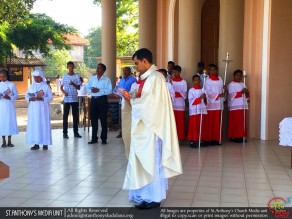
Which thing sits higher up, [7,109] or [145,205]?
[7,109]

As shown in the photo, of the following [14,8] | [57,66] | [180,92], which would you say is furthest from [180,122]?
[57,66]

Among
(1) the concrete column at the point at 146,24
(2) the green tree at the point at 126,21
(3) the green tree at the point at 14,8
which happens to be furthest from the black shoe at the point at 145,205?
(2) the green tree at the point at 126,21

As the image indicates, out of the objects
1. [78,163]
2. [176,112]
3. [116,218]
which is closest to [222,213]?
[116,218]

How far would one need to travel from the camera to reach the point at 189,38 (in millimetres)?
10664

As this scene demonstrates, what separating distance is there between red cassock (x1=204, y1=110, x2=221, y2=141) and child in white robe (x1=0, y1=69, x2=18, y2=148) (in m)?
4.33

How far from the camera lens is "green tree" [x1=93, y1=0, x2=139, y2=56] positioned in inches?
950

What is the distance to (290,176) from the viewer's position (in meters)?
7.04

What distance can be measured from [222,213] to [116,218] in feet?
4.00

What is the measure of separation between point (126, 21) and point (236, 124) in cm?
1645

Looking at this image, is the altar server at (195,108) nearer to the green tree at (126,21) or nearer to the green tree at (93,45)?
the green tree at (126,21)

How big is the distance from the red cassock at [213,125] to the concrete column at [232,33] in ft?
3.43

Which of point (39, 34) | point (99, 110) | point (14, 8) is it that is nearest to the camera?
point (99, 110)

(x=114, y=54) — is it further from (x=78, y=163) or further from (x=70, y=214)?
(x=70, y=214)

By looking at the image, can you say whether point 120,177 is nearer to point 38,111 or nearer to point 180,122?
point 38,111
